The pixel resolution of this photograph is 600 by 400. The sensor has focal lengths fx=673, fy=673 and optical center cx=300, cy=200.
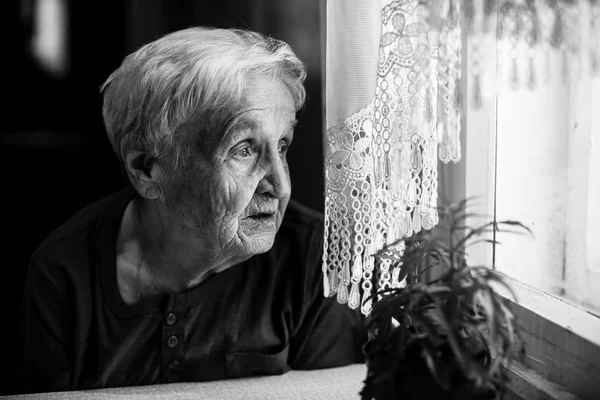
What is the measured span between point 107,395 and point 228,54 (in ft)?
2.84

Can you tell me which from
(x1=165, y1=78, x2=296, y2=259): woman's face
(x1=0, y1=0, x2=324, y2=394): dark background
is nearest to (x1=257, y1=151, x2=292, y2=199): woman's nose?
(x1=165, y1=78, x2=296, y2=259): woman's face

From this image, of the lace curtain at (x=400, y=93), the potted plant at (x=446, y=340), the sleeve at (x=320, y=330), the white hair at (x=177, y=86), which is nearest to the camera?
the potted plant at (x=446, y=340)

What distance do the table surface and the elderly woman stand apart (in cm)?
3

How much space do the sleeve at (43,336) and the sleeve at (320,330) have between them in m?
0.57

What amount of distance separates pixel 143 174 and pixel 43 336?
466 mm

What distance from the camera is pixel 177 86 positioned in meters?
1.57

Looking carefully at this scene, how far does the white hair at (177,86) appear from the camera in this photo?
1570 mm

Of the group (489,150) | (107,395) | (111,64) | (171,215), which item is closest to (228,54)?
(111,64)

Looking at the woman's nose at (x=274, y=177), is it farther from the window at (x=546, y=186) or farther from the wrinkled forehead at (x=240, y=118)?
the window at (x=546, y=186)

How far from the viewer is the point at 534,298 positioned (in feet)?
4.81

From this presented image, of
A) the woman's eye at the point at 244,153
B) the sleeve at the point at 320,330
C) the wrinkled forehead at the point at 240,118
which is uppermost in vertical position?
the wrinkled forehead at the point at 240,118

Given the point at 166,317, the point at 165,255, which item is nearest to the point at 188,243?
the point at 165,255

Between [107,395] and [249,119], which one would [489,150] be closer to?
[249,119]

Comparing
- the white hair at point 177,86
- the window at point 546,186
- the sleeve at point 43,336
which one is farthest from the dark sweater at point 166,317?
the window at point 546,186
